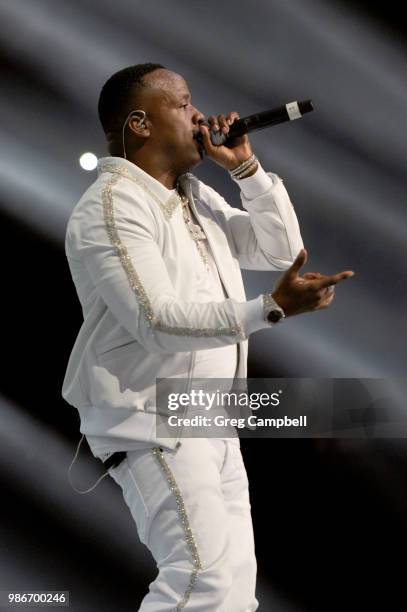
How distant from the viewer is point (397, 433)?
2990mm

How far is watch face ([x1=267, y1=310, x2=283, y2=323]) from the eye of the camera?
1771 mm

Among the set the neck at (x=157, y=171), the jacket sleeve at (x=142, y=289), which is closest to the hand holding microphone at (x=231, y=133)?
the neck at (x=157, y=171)

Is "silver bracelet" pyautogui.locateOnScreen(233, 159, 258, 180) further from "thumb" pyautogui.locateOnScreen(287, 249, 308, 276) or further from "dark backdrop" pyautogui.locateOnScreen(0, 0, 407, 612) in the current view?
"dark backdrop" pyautogui.locateOnScreen(0, 0, 407, 612)

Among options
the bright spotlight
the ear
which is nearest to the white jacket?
the ear

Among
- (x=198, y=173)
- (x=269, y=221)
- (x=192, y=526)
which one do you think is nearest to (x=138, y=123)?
(x=269, y=221)

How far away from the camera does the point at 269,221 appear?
224cm

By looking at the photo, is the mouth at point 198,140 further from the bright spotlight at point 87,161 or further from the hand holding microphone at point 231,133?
the bright spotlight at point 87,161

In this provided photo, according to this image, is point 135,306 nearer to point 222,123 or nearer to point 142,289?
point 142,289

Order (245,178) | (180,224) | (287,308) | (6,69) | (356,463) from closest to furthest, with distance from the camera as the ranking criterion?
1. (287,308)
2. (180,224)
3. (245,178)
4. (356,463)
5. (6,69)

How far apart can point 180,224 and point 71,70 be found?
1.34 metres

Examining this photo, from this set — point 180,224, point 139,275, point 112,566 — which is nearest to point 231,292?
point 180,224

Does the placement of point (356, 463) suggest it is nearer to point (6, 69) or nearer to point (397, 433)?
point (397, 433)

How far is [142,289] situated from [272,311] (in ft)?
0.92

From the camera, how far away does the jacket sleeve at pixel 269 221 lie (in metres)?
2.24
